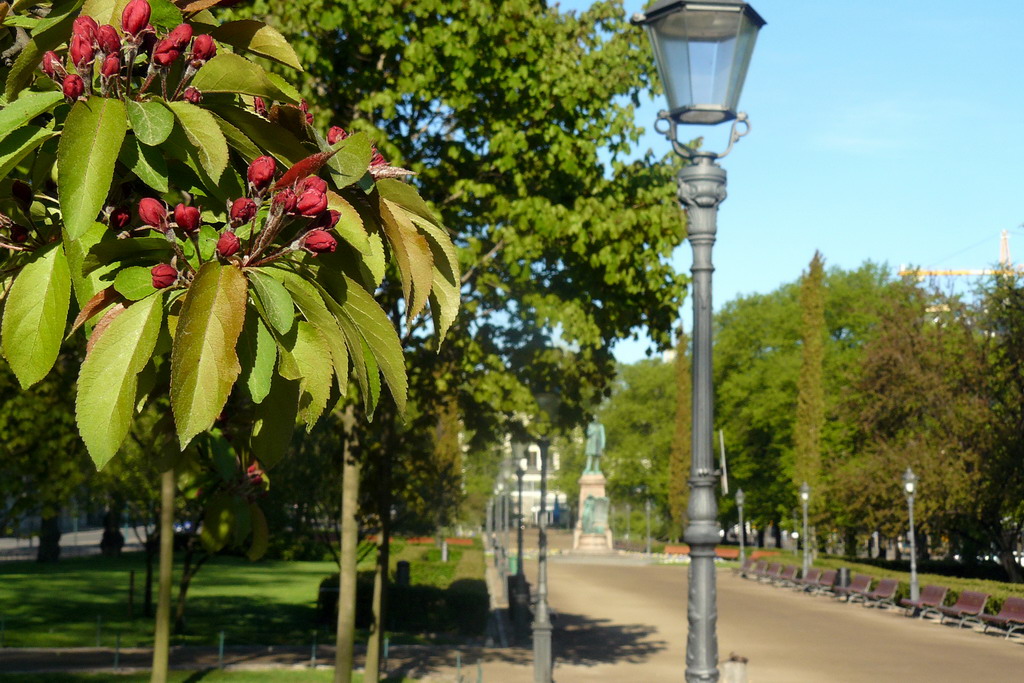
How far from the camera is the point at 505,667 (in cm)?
2053

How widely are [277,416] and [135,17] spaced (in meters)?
0.81

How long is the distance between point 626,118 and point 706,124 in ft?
30.1

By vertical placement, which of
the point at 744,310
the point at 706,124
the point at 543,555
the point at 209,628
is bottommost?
the point at 209,628

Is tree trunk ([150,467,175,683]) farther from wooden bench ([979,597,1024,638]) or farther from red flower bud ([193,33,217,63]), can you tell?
wooden bench ([979,597,1024,638])

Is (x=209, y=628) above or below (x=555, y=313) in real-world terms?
below

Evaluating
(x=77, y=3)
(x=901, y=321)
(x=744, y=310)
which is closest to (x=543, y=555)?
(x=77, y=3)

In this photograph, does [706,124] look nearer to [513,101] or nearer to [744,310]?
[513,101]

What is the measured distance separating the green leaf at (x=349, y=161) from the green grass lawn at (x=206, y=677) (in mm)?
16771

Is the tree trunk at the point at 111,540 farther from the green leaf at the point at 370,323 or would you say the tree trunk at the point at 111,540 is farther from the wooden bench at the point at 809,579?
the green leaf at the point at 370,323

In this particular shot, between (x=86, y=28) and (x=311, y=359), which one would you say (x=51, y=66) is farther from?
(x=311, y=359)

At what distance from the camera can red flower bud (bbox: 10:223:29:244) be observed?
263 cm

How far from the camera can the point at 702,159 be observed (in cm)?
754

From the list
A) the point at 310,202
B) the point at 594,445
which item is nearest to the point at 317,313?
the point at 310,202

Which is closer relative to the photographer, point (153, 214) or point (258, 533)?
point (153, 214)
